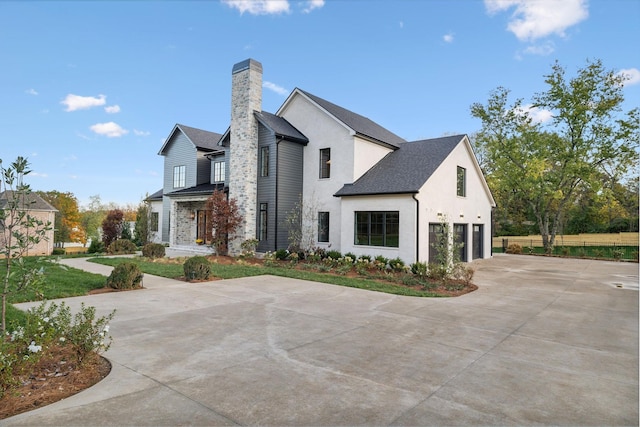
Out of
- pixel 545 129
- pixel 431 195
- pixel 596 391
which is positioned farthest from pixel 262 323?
pixel 545 129

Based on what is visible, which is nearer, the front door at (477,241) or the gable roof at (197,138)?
the front door at (477,241)

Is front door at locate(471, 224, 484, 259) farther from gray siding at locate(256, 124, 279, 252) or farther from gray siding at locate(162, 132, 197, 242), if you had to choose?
gray siding at locate(162, 132, 197, 242)

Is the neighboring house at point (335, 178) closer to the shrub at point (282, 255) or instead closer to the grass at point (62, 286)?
the shrub at point (282, 255)

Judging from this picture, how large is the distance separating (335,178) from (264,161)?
4114mm

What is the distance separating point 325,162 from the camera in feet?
60.8

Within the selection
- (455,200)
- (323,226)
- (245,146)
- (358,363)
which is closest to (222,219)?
(245,146)

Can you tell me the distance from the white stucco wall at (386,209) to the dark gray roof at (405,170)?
39 cm

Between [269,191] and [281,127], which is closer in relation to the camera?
[269,191]

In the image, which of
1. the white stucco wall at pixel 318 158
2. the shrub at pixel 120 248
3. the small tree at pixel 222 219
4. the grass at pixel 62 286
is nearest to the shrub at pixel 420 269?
the white stucco wall at pixel 318 158

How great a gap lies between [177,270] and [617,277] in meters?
18.5

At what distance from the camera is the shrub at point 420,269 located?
12664 millimetres

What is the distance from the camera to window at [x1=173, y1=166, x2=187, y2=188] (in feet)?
80.5

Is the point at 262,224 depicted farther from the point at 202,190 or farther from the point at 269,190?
the point at 202,190

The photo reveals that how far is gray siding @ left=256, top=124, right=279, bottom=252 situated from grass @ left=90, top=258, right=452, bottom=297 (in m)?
2.76
